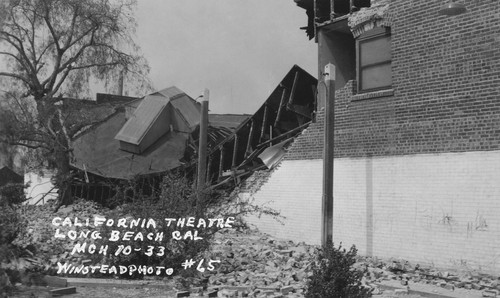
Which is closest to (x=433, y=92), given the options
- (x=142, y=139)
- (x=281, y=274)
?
(x=281, y=274)

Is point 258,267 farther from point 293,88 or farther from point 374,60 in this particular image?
point 293,88

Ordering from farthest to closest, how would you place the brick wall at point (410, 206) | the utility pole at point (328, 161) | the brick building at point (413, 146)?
the utility pole at point (328, 161), the brick building at point (413, 146), the brick wall at point (410, 206)

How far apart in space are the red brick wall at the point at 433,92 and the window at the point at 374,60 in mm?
279

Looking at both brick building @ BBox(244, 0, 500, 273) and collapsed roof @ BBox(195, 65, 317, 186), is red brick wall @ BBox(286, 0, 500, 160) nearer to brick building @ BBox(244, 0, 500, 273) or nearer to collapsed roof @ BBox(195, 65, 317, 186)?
brick building @ BBox(244, 0, 500, 273)

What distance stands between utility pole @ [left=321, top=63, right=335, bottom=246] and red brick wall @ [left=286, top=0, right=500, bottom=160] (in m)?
0.62

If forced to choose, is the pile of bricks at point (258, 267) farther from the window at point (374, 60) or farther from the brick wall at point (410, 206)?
the window at point (374, 60)

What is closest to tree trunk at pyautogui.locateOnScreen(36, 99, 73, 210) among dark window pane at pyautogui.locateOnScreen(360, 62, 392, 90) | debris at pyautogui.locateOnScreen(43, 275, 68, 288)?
debris at pyautogui.locateOnScreen(43, 275, 68, 288)

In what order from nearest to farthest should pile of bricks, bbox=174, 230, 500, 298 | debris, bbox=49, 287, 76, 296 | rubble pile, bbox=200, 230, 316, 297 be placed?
debris, bbox=49, 287, 76, 296 → pile of bricks, bbox=174, 230, 500, 298 → rubble pile, bbox=200, 230, 316, 297

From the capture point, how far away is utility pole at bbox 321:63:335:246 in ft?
36.8

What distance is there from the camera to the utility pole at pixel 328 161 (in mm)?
11203

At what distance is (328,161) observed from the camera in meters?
11.4

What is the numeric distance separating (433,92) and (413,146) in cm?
116

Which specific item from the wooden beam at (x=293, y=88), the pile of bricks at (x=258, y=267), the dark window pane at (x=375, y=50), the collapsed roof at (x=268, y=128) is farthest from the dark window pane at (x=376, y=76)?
the wooden beam at (x=293, y=88)

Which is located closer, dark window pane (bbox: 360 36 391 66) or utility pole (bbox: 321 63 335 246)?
utility pole (bbox: 321 63 335 246)
